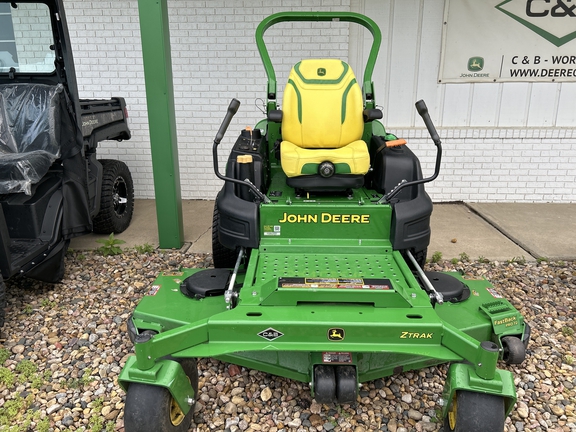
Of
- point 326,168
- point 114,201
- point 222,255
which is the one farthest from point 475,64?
point 114,201

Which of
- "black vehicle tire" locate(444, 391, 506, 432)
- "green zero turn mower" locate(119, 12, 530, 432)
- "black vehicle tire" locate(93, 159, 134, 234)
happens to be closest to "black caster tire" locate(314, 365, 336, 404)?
"green zero turn mower" locate(119, 12, 530, 432)

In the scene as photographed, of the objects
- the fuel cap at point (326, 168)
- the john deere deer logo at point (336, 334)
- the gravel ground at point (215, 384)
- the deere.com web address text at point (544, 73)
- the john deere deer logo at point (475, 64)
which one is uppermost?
the john deere deer logo at point (475, 64)

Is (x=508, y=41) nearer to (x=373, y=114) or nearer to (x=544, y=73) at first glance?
(x=544, y=73)

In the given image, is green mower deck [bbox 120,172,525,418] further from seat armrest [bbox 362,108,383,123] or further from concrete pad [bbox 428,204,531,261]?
concrete pad [bbox 428,204,531,261]

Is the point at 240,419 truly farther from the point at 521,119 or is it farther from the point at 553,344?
the point at 521,119

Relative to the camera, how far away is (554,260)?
Result: 4.10 metres

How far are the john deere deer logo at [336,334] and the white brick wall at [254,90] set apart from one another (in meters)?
3.82

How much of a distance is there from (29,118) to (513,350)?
3.68 meters

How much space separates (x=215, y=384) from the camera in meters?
2.56

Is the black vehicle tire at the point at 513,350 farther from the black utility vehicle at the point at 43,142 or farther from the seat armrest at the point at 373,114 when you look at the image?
the black utility vehicle at the point at 43,142

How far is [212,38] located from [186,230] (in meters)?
2.11

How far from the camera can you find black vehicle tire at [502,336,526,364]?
7.76ft

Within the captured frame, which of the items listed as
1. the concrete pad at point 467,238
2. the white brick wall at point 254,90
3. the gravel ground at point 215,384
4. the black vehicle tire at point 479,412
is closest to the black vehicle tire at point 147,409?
the gravel ground at point 215,384

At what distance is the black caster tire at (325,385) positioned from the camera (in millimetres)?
2064
